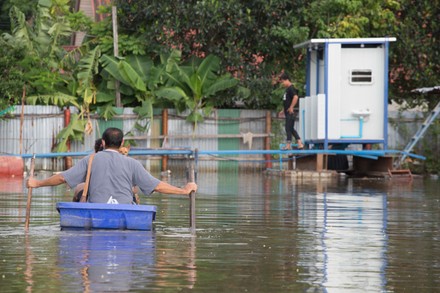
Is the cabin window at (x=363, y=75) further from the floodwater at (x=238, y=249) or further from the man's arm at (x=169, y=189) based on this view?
the man's arm at (x=169, y=189)

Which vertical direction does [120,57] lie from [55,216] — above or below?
above

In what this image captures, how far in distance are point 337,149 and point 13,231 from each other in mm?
21122

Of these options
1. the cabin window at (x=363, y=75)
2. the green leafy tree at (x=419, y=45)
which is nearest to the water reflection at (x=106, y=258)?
the cabin window at (x=363, y=75)

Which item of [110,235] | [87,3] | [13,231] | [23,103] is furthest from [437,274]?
[87,3]

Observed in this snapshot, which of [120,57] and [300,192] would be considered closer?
[300,192]

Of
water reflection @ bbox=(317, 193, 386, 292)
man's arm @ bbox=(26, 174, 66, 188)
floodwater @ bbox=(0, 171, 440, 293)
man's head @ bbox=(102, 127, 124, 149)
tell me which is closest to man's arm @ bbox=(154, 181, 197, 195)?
floodwater @ bbox=(0, 171, 440, 293)

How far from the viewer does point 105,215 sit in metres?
14.4

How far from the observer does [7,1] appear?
46938mm

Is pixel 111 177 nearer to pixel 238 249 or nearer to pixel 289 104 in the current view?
pixel 238 249

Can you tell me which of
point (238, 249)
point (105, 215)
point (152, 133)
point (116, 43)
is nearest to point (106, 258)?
point (238, 249)

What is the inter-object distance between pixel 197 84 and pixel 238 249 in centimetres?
2497

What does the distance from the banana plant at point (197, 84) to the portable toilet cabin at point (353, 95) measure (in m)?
5.18

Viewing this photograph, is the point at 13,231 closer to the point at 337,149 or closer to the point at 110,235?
the point at 110,235

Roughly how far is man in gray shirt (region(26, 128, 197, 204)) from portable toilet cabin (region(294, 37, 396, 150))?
1934 cm
